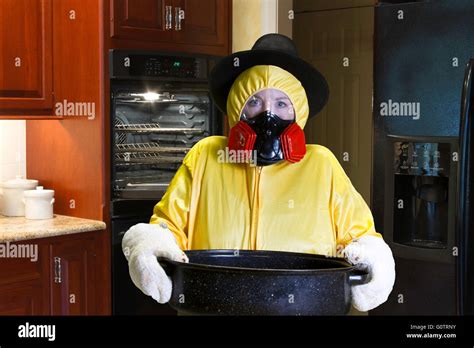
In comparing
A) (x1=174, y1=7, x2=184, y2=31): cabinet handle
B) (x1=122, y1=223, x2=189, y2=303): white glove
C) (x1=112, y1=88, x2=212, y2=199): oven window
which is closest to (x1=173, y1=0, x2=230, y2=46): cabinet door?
(x1=174, y1=7, x2=184, y2=31): cabinet handle

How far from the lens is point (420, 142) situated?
6.82 ft

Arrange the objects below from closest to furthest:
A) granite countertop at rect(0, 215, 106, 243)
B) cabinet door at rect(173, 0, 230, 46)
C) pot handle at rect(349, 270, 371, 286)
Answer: pot handle at rect(349, 270, 371, 286)
granite countertop at rect(0, 215, 106, 243)
cabinet door at rect(173, 0, 230, 46)

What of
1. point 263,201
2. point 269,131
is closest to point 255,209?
point 263,201

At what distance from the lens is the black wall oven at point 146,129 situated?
8.13 ft

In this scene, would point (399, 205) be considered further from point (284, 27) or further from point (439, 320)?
point (439, 320)

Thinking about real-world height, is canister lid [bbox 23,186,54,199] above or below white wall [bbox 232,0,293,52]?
below

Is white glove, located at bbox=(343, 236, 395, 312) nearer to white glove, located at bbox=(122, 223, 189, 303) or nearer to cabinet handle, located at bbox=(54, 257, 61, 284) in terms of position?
white glove, located at bbox=(122, 223, 189, 303)

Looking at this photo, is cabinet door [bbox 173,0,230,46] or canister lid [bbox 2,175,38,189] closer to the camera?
canister lid [bbox 2,175,38,189]

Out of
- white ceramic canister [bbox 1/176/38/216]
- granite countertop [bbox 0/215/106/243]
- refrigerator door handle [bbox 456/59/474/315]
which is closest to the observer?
refrigerator door handle [bbox 456/59/474/315]

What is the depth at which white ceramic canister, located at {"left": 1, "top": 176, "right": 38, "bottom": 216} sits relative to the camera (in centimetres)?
244

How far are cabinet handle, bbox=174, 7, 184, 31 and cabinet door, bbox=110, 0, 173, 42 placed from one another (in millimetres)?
25

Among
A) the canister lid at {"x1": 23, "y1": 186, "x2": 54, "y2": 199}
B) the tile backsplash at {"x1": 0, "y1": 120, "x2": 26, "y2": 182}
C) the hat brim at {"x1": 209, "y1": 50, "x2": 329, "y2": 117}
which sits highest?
the hat brim at {"x1": 209, "y1": 50, "x2": 329, "y2": 117}

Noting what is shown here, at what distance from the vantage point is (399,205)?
215cm

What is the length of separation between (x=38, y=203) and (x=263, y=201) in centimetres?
121
